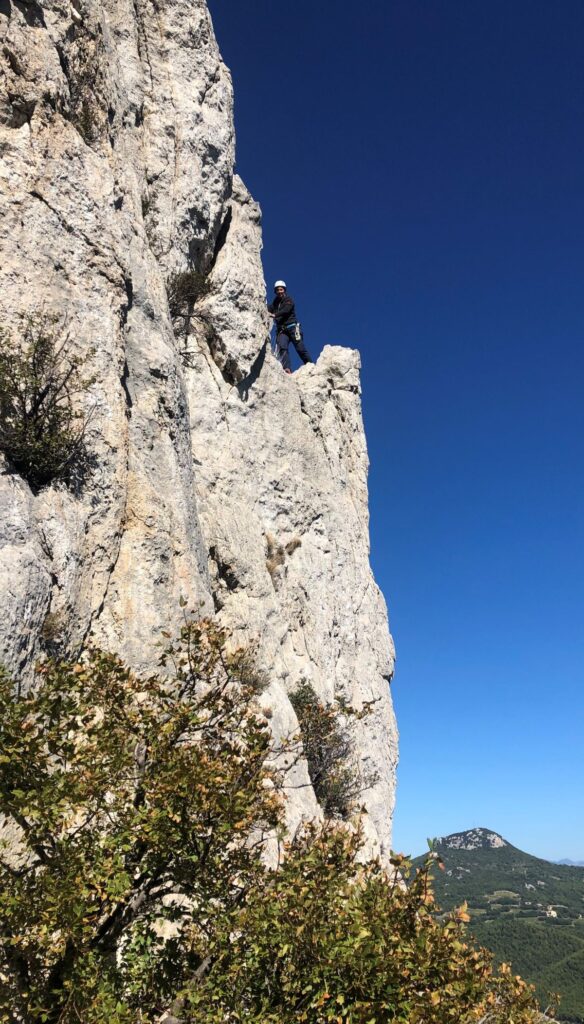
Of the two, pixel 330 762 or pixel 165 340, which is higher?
pixel 165 340

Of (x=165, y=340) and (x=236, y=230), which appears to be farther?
(x=236, y=230)

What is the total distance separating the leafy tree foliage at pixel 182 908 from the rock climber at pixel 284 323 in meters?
29.0

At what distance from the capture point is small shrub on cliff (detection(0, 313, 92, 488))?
438 inches

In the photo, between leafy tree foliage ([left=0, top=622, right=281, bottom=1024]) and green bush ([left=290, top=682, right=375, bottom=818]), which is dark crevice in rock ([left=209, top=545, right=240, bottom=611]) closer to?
green bush ([left=290, top=682, right=375, bottom=818])

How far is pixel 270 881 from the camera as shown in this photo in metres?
7.78

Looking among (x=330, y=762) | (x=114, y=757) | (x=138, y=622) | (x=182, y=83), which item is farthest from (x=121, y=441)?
(x=182, y=83)

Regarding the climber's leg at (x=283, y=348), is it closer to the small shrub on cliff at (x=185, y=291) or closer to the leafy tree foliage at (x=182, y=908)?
the small shrub on cliff at (x=185, y=291)

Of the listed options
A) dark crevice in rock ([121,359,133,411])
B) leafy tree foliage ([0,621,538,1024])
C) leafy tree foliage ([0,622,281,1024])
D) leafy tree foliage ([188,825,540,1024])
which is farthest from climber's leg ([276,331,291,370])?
leafy tree foliage ([188,825,540,1024])

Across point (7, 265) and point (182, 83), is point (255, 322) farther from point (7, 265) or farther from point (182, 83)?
point (7, 265)

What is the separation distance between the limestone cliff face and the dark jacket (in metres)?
3.78

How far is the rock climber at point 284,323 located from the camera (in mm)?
34062

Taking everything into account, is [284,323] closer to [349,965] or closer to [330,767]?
[330,767]

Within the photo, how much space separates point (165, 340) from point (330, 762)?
1801 cm

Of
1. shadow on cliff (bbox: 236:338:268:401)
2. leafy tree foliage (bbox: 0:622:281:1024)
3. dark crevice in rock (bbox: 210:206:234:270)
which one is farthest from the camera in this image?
dark crevice in rock (bbox: 210:206:234:270)
